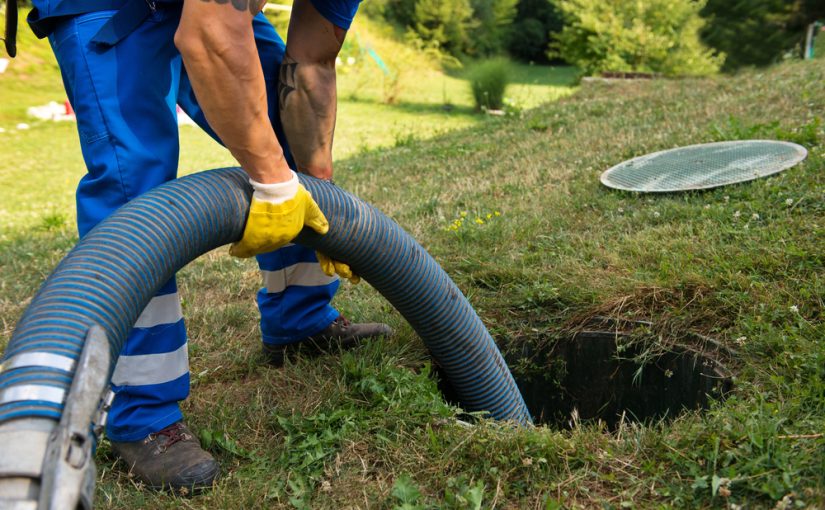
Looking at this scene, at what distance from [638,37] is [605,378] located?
14.8 m

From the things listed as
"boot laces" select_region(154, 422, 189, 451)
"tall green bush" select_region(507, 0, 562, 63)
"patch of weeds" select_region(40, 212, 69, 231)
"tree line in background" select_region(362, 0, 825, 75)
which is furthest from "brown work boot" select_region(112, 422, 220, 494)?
"tall green bush" select_region(507, 0, 562, 63)

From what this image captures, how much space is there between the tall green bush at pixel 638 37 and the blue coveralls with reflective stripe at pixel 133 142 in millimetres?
14345

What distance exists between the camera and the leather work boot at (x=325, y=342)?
2.84 meters

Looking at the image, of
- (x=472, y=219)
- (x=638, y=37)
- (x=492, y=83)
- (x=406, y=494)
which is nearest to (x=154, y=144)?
(x=406, y=494)

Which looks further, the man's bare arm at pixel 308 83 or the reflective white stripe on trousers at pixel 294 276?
the reflective white stripe on trousers at pixel 294 276

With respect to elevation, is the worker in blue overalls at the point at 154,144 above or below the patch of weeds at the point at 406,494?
above

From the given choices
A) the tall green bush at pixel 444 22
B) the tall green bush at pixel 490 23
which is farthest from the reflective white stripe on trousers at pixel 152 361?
the tall green bush at pixel 490 23

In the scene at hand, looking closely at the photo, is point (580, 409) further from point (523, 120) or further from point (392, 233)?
point (523, 120)

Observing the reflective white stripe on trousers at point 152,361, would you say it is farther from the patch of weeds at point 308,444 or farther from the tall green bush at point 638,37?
the tall green bush at point 638,37

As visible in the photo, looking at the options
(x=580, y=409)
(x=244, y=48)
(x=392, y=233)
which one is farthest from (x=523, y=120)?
(x=244, y=48)

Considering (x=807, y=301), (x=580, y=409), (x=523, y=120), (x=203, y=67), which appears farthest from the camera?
(x=523, y=120)

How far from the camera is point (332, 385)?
2496 millimetres

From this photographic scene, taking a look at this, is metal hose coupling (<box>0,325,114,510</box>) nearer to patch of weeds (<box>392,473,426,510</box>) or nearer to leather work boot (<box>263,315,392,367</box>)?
patch of weeds (<box>392,473,426,510</box>)

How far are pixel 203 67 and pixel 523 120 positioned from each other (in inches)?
246
